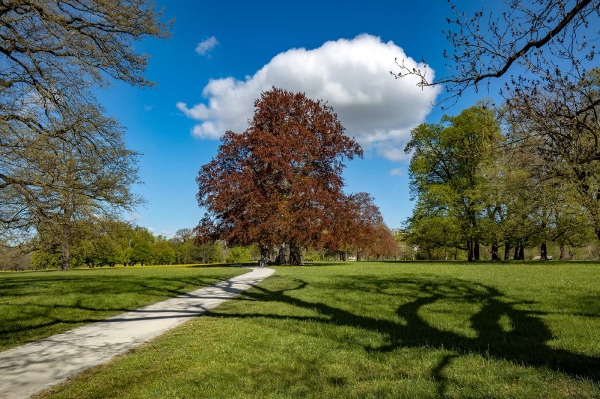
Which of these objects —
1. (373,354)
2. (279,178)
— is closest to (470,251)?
(279,178)

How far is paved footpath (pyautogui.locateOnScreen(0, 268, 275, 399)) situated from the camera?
431cm

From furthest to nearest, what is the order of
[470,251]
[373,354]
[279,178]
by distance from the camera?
[470,251] → [279,178] → [373,354]

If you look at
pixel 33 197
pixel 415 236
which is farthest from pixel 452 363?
pixel 415 236

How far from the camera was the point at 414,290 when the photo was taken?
35.6 feet

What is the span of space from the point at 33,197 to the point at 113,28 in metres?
5.25

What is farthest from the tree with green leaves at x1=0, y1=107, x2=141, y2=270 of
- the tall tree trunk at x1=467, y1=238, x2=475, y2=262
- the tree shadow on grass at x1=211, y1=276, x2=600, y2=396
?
the tall tree trunk at x1=467, y1=238, x2=475, y2=262

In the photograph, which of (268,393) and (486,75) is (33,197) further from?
(486,75)

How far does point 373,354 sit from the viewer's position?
485cm

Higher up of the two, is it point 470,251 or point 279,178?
point 279,178

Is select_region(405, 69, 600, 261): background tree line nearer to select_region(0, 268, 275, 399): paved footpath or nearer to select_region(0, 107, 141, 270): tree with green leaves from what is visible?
select_region(0, 268, 275, 399): paved footpath

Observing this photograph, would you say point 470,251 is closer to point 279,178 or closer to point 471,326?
point 279,178

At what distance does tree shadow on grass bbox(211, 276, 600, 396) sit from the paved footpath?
1.43 meters

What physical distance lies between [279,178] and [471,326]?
71.8ft

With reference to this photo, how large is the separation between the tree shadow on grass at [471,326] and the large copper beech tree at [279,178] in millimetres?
13726
